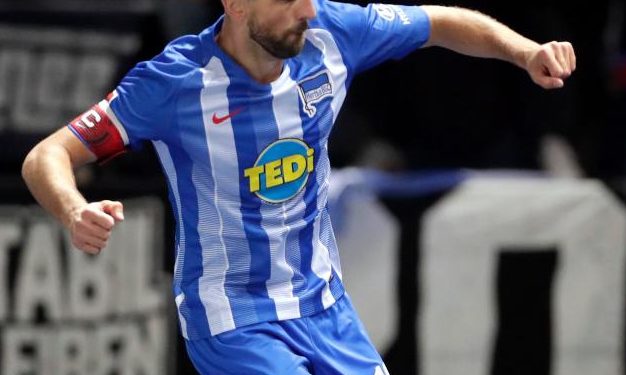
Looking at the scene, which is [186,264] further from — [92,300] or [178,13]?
[178,13]

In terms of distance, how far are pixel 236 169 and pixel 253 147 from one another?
86 millimetres

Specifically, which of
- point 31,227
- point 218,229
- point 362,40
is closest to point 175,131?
point 218,229

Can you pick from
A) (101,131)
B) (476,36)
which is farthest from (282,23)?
(476,36)

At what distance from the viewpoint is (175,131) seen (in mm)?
4578

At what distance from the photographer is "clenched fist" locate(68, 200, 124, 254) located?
4000mm

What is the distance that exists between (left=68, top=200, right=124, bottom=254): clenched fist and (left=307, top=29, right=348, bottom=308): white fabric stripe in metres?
0.92

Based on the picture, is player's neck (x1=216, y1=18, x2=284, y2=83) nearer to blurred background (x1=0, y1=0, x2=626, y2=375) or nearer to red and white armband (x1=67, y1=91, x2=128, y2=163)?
red and white armband (x1=67, y1=91, x2=128, y2=163)

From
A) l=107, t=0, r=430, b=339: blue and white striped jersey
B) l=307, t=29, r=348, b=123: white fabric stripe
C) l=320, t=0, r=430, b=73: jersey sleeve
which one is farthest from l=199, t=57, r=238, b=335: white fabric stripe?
l=320, t=0, r=430, b=73: jersey sleeve

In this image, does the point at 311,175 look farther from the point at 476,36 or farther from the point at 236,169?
the point at 476,36

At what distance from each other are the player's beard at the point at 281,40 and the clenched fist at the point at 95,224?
0.77 meters

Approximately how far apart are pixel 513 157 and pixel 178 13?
7.06 ft

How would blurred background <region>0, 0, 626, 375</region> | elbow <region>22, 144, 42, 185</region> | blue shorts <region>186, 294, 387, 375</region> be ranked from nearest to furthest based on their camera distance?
elbow <region>22, 144, 42, 185</region>, blue shorts <region>186, 294, 387, 375</region>, blurred background <region>0, 0, 626, 375</region>

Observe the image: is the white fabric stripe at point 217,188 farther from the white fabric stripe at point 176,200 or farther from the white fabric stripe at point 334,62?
the white fabric stripe at point 334,62

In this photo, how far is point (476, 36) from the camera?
16.3ft
